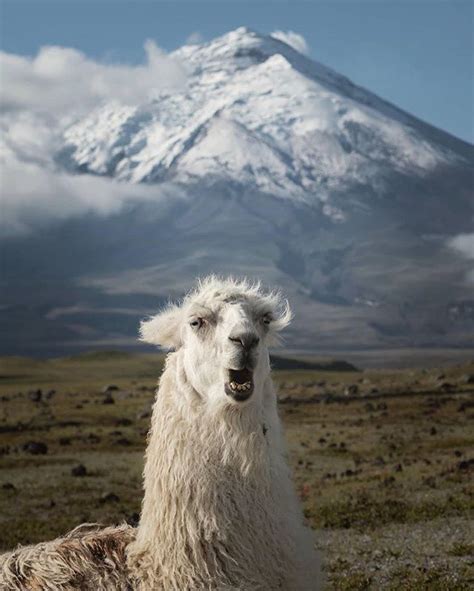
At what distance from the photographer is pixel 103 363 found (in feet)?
653

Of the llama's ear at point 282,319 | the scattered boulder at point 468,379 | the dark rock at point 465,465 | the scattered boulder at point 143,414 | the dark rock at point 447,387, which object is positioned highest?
the scattered boulder at point 468,379

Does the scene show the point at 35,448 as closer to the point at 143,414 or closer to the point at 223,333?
the point at 143,414

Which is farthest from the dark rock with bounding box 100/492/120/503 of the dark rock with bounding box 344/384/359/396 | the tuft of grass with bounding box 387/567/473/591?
the dark rock with bounding box 344/384/359/396

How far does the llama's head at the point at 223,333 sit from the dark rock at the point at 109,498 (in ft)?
71.7

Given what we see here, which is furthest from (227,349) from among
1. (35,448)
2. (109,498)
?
(35,448)

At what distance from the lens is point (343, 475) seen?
34688mm

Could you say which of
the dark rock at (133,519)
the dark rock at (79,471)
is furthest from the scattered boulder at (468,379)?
the dark rock at (133,519)

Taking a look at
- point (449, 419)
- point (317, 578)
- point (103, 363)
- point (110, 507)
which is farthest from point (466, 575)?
point (103, 363)

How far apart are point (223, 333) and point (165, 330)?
104 cm

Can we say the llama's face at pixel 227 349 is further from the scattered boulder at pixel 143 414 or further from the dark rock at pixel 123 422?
the scattered boulder at pixel 143 414

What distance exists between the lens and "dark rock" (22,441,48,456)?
47.2 meters

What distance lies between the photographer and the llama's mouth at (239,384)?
837 centimetres

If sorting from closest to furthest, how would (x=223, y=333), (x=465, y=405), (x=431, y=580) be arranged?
(x=223, y=333) → (x=431, y=580) → (x=465, y=405)

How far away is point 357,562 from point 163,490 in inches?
385
